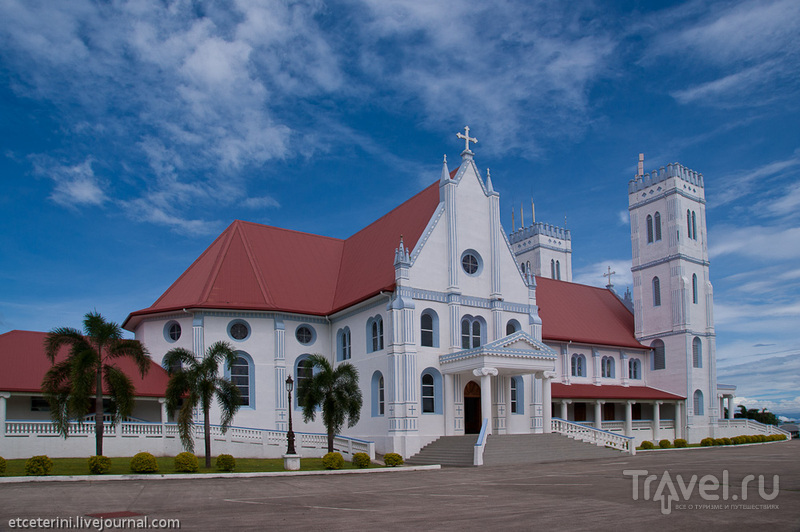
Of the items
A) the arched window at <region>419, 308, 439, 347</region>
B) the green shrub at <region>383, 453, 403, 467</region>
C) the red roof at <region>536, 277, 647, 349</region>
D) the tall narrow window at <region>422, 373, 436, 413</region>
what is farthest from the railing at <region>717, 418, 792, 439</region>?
the green shrub at <region>383, 453, 403, 467</region>

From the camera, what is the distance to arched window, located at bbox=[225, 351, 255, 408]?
36.2m

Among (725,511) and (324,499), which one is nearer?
(725,511)

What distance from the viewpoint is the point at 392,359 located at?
33406 mm

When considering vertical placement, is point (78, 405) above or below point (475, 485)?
Answer: above

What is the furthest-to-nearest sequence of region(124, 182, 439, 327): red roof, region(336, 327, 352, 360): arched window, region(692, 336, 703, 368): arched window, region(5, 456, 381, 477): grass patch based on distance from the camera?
region(692, 336, 703, 368): arched window
region(336, 327, 352, 360): arched window
region(124, 182, 439, 327): red roof
region(5, 456, 381, 477): grass patch

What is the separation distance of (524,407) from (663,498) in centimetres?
2158

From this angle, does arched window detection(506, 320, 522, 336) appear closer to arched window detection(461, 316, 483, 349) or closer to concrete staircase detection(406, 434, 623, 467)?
arched window detection(461, 316, 483, 349)

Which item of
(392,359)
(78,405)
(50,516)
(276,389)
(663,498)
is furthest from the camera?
(276,389)

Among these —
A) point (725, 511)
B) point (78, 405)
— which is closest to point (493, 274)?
point (78, 405)

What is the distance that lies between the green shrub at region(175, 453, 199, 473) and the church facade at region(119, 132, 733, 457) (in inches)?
381

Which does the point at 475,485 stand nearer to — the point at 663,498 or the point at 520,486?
the point at 520,486

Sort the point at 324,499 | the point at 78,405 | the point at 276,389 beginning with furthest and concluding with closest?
the point at 276,389
the point at 78,405
the point at 324,499

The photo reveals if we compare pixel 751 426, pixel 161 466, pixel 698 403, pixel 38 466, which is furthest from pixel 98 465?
pixel 751 426

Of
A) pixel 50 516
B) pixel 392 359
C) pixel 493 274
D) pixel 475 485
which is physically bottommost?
pixel 475 485
